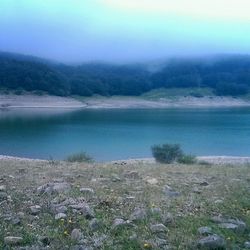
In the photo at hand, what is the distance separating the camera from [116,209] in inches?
271

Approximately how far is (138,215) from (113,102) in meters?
111

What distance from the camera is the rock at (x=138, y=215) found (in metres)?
6.46

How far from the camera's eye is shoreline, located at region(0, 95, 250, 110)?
333 ft

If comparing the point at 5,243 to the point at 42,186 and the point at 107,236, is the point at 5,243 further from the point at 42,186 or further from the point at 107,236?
the point at 42,186

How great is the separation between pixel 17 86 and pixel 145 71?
75.8 m

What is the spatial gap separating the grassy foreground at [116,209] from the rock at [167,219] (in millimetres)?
14

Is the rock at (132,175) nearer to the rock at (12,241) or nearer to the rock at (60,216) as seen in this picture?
the rock at (60,216)

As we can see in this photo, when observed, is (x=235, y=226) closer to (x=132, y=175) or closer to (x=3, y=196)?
(x=3, y=196)

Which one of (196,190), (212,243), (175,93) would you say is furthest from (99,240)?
(175,93)

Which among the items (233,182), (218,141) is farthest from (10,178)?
(218,141)

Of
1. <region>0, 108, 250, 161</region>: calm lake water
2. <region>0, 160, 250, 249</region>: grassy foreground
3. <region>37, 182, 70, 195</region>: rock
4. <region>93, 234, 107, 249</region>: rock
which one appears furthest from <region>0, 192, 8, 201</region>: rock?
<region>0, 108, 250, 161</region>: calm lake water

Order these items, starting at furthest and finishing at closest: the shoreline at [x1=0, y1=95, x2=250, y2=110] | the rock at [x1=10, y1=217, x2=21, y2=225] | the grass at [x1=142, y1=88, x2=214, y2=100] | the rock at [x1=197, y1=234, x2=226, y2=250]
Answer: the grass at [x1=142, y1=88, x2=214, y2=100] < the shoreline at [x1=0, y1=95, x2=250, y2=110] < the rock at [x1=10, y1=217, x2=21, y2=225] < the rock at [x1=197, y1=234, x2=226, y2=250]

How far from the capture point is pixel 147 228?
241 inches

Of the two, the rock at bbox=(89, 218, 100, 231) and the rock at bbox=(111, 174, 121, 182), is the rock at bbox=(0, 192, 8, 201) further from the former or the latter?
the rock at bbox=(111, 174, 121, 182)
